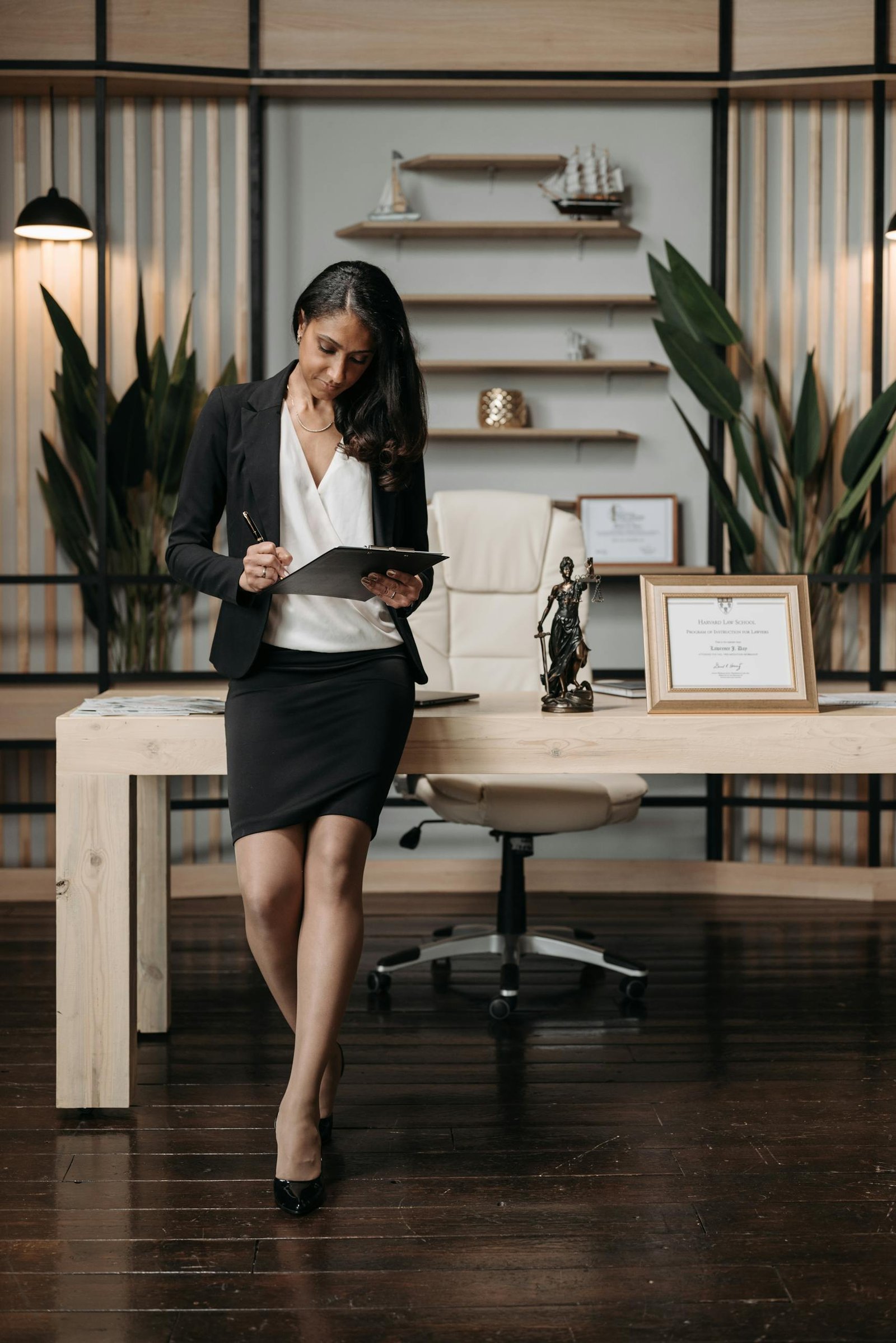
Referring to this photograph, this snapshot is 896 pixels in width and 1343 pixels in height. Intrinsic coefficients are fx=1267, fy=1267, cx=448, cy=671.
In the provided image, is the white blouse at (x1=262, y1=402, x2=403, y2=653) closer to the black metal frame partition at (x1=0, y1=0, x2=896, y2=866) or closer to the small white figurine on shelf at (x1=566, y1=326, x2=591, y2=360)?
the black metal frame partition at (x1=0, y1=0, x2=896, y2=866)

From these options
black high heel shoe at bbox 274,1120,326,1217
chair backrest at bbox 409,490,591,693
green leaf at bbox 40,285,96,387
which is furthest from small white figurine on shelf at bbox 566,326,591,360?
black high heel shoe at bbox 274,1120,326,1217

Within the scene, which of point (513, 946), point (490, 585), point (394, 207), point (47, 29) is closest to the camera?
point (513, 946)

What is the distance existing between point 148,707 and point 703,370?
83.2 inches

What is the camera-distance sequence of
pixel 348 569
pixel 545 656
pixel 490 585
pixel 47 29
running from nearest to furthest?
1. pixel 348 569
2. pixel 545 656
3. pixel 490 585
4. pixel 47 29

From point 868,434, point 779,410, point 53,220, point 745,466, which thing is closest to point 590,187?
point 779,410

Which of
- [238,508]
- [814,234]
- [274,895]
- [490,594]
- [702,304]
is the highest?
[814,234]

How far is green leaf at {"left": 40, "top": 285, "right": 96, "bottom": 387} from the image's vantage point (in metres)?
3.68

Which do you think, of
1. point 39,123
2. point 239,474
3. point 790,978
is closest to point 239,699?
point 239,474

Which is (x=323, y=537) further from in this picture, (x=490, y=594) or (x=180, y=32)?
(x=180, y=32)

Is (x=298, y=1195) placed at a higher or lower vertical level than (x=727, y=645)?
lower

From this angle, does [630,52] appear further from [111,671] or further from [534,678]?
[111,671]

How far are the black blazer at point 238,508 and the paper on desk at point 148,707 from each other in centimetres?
19

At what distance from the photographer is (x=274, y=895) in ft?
6.30

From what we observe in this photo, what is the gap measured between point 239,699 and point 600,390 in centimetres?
240
